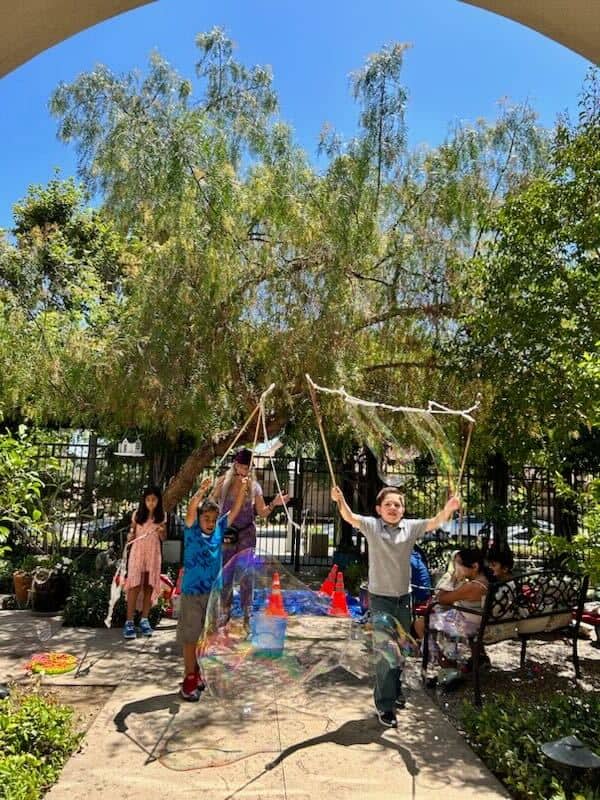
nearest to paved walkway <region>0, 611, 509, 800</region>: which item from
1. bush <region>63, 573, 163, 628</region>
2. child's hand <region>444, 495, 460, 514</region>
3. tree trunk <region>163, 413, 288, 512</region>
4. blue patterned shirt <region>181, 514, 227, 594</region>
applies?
blue patterned shirt <region>181, 514, 227, 594</region>

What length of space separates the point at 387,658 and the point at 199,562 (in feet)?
5.03

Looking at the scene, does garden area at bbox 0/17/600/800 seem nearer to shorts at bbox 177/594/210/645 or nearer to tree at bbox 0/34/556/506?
tree at bbox 0/34/556/506

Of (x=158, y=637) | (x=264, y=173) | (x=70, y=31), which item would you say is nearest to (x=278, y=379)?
(x=264, y=173)

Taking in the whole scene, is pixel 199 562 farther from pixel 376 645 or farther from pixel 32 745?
pixel 32 745

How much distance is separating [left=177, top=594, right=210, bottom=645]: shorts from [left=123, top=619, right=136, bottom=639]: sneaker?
2.15 metres

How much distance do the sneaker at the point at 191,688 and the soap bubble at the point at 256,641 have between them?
1.51ft

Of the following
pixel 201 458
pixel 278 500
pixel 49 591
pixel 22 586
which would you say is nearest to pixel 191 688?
pixel 278 500

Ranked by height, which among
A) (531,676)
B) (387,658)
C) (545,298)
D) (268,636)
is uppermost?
(545,298)

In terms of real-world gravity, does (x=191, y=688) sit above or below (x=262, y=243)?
below

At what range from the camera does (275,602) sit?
15.4ft

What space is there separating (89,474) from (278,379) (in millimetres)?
6567

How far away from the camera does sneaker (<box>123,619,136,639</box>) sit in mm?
6828

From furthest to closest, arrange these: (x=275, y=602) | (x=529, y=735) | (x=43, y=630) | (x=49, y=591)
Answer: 1. (x=49, y=591)
2. (x=43, y=630)
3. (x=275, y=602)
4. (x=529, y=735)

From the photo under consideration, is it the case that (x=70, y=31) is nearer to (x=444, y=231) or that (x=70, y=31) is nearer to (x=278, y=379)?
(x=278, y=379)
